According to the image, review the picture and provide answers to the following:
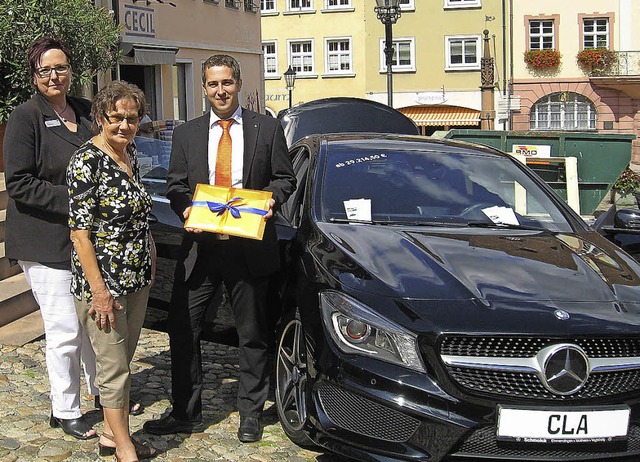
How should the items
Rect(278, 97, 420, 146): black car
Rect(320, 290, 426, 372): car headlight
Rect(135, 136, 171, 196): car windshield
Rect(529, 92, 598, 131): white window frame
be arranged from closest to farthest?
1. Rect(320, 290, 426, 372): car headlight
2. Rect(135, 136, 171, 196): car windshield
3. Rect(278, 97, 420, 146): black car
4. Rect(529, 92, 598, 131): white window frame

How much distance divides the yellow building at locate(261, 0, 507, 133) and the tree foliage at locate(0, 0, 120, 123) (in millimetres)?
36316

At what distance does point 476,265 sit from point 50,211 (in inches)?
76.7

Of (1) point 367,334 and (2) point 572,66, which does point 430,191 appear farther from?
(2) point 572,66

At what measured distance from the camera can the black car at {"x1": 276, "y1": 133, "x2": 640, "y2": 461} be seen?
3.55 meters

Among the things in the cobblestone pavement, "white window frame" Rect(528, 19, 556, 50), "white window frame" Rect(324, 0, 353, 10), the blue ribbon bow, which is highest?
"white window frame" Rect(324, 0, 353, 10)

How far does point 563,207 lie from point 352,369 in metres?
1.96

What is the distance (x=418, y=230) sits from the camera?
4574 millimetres

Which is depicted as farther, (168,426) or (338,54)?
(338,54)

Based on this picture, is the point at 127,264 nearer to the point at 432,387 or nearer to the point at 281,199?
the point at 281,199

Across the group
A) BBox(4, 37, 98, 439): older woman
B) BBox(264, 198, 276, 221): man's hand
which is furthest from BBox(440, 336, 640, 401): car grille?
BBox(4, 37, 98, 439): older woman

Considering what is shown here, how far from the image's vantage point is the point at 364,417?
369 cm

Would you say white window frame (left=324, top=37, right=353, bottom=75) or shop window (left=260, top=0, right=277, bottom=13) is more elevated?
shop window (left=260, top=0, right=277, bottom=13)

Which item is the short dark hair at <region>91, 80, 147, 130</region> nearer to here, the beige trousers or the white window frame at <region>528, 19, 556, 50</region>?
the beige trousers

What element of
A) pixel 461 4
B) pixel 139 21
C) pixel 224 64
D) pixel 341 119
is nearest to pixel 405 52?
pixel 461 4
